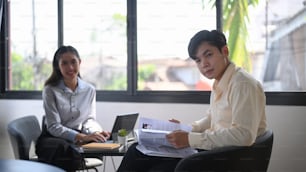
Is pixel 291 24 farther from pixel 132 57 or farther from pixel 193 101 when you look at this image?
pixel 132 57

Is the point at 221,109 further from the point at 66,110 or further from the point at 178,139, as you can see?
the point at 66,110

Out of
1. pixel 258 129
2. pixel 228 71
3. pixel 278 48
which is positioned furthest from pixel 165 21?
pixel 258 129

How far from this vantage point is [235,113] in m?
1.54

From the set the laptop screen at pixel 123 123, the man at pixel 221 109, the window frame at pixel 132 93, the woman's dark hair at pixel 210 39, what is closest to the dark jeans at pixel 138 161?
the man at pixel 221 109

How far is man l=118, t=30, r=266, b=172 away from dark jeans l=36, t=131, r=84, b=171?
1.06 feet

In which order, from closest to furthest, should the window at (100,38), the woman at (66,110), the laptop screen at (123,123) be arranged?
the laptop screen at (123,123)
the woman at (66,110)
the window at (100,38)

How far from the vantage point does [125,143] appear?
6.33ft

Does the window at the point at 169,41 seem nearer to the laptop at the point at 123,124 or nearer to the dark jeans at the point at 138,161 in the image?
the laptop at the point at 123,124

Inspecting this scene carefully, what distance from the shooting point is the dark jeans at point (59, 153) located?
2.03m

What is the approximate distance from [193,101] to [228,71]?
1041mm

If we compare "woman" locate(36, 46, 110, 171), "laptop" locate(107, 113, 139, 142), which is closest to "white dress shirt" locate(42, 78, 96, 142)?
"woman" locate(36, 46, 110, 171)

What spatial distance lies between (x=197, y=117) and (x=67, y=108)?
98 centimetres

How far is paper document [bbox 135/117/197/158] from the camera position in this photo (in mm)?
1709

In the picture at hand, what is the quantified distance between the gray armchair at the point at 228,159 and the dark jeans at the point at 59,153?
2.39ft
